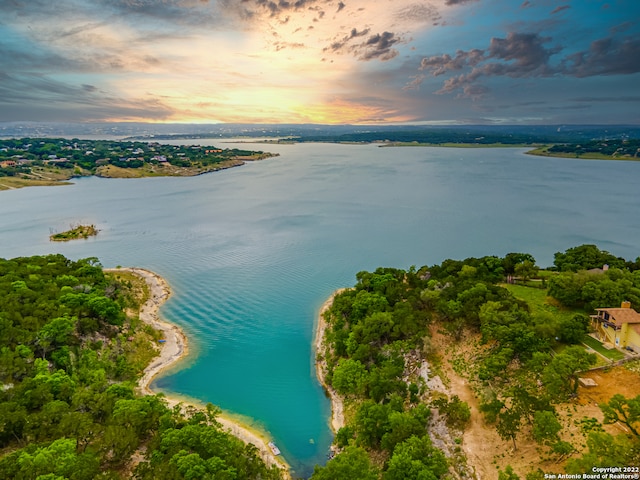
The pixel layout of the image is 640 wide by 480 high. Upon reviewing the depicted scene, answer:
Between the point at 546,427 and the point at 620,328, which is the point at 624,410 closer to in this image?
the point at 546,427

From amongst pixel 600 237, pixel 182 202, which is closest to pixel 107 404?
pixel 600 237

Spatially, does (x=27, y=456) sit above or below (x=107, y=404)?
above

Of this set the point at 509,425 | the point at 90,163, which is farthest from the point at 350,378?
the point at 90,163

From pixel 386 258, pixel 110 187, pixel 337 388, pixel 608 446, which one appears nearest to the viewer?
pixel 608 446

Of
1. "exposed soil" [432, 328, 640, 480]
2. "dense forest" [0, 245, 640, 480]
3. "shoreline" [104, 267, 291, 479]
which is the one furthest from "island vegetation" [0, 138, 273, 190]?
"exposed soil" [432, 328, 640, 480]

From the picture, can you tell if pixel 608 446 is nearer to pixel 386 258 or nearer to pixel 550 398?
pixel 550 398

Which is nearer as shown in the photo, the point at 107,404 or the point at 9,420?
the point at 9,420

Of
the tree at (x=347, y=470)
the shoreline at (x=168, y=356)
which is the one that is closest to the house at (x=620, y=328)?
the tree at (x=347, y=470)
